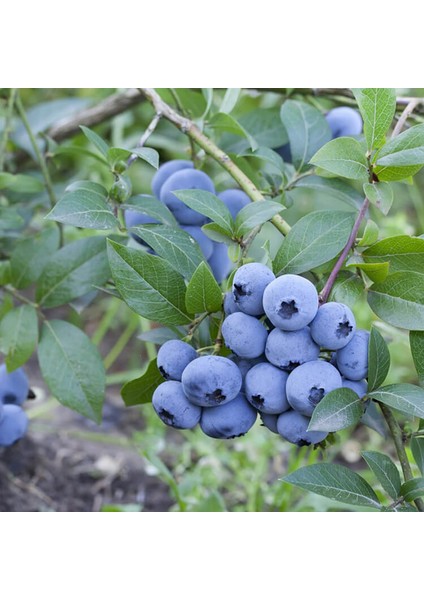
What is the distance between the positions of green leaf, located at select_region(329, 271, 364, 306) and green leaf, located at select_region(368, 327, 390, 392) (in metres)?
0.06

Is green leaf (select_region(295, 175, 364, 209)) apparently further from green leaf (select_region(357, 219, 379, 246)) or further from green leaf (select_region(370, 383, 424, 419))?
green leaf (select_region(370, 383, 424, 419))

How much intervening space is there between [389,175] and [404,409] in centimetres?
28

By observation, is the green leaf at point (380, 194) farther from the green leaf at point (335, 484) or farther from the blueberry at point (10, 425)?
the blueberry at point (10, 425)

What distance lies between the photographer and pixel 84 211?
0.82 meters

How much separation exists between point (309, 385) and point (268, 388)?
45 millimetres

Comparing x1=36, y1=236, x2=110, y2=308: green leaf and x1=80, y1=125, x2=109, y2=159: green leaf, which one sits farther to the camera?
x1=36, y1=236, x2=110, y2=308: green leaf

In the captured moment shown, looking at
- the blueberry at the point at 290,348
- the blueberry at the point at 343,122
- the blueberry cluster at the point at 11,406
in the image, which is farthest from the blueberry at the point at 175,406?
the blueberry at the point at 343,122

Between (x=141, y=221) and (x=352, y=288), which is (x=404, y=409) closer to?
(x=352, y=288)

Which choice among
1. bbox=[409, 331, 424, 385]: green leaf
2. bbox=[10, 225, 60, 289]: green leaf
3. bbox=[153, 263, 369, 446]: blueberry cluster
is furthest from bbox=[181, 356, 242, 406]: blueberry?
bbox=[10, 225, 60, 289]: green leaf

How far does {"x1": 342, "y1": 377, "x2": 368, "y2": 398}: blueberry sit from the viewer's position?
0.71 meters

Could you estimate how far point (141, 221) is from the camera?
972 mm

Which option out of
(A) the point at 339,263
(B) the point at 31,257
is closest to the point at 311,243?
(A) the point at 339,263

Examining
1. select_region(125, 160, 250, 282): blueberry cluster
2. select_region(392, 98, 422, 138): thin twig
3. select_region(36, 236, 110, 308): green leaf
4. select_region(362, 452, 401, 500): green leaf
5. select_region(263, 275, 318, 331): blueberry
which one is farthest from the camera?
select_region(36, 236, 110, 308): green leaf
